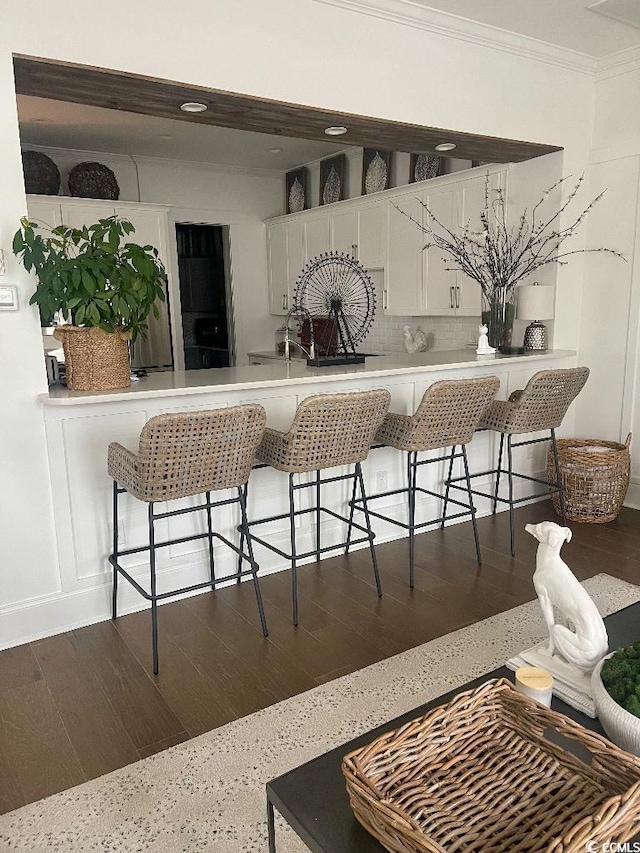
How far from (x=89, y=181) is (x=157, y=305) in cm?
115

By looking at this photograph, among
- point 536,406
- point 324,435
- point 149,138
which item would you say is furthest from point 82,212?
point 536,406

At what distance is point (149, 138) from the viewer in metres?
5.41

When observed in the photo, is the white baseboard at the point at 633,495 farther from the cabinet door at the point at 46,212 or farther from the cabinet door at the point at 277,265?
the cabinet door at the point at 46,212

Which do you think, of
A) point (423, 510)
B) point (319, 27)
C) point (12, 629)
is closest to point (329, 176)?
point (319, 27)

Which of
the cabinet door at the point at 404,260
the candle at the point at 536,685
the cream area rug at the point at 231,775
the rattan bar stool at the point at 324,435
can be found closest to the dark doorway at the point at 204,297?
the cabinet door at the point at 404,260

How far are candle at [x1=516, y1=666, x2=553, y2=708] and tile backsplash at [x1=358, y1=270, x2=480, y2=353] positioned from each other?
3.79 meters

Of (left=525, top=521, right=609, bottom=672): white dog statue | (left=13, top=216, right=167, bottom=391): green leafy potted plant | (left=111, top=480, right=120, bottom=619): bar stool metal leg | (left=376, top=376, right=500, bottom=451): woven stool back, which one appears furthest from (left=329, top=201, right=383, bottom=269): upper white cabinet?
(left=525, top=521, right=609, bottom=672): white dog statue

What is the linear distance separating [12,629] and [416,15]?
11.1 ft

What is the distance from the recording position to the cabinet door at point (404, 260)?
5188 millimetres

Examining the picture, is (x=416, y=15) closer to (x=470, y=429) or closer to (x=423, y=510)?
(x=470, y=429)

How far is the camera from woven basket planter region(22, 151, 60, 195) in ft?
17.5

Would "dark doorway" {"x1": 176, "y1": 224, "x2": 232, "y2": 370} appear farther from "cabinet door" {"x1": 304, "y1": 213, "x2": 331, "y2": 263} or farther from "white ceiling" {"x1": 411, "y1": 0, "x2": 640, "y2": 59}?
"white ceiling" {"x1": 411, "y1": 0, "x2": 640, "y2": 59}

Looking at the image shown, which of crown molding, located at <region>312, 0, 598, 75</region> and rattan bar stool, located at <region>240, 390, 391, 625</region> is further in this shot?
crown molding, located at <region>312, 0, 598, 75</region>

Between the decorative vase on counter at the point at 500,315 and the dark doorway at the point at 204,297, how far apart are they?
3326mm
